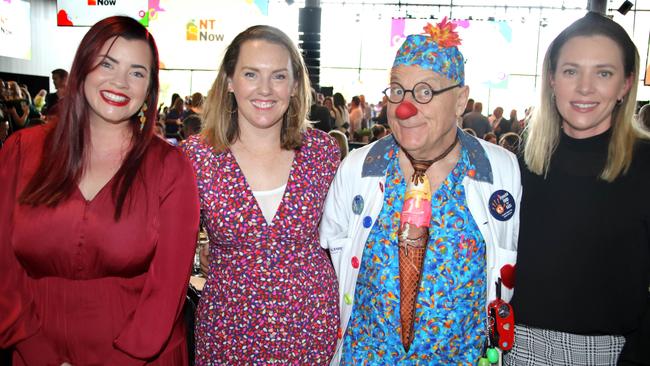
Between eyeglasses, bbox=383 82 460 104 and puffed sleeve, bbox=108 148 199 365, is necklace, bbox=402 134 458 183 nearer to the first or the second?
eyeglasses, bbox=383 82 460 104

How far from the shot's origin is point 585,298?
207cm

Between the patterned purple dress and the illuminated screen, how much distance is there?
10665 mm

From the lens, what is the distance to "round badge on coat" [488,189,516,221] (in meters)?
2.17

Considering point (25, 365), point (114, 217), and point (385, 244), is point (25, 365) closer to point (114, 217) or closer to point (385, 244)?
point (114, 217)

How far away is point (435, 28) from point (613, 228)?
99cm

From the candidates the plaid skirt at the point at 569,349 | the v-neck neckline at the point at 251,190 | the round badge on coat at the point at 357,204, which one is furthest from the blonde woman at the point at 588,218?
the v-neck neckline at the point at 251,190

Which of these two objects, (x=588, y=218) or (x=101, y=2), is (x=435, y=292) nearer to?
(x=588, y=218)

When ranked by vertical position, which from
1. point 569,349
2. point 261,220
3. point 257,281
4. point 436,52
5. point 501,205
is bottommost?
point 569,349

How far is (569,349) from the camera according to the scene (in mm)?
2062

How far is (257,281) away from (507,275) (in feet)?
3.19

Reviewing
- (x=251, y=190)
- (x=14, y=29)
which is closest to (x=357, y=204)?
(x=251, y=190)

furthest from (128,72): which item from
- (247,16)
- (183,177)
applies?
(247,16)

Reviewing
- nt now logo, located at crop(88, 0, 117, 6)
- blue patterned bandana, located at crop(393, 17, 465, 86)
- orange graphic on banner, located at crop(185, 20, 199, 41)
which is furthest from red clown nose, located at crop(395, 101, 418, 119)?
orange graphic on banner, located at crop(185, 20, 199, 41)

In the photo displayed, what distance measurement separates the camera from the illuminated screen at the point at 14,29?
10977mm
